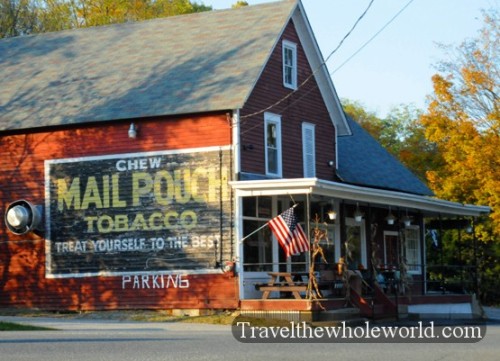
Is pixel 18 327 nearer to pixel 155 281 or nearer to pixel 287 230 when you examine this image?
pixel 155 281

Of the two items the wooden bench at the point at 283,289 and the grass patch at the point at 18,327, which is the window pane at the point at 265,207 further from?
the grass patch at the point at 18,327

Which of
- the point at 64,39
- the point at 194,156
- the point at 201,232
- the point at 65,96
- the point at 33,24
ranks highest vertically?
the point at 33,24

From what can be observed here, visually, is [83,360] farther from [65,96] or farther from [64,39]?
[64,39]

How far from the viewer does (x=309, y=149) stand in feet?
112

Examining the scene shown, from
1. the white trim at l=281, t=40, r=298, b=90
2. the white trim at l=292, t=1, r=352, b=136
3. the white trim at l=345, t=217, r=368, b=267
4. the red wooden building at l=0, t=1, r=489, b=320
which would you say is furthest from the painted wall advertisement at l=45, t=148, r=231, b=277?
the white trim at l=345, t=217, r=368, b=267

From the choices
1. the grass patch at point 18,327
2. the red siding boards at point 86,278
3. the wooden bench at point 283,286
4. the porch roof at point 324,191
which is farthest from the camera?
the red siding boards at point 86,278

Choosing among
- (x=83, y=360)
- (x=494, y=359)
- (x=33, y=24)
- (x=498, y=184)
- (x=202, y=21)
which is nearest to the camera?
(x=83, y=360)

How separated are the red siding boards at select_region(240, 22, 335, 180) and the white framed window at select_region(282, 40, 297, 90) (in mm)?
193

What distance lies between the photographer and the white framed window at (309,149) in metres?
33.8

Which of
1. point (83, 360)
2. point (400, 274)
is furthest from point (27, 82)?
point (83, 360)

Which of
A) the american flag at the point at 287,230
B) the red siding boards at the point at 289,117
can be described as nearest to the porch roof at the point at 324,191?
the american flag at the point at 287,230

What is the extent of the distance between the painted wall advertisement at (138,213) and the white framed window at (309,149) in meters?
4.94

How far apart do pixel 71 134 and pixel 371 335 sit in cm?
1240

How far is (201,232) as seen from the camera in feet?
97.2
